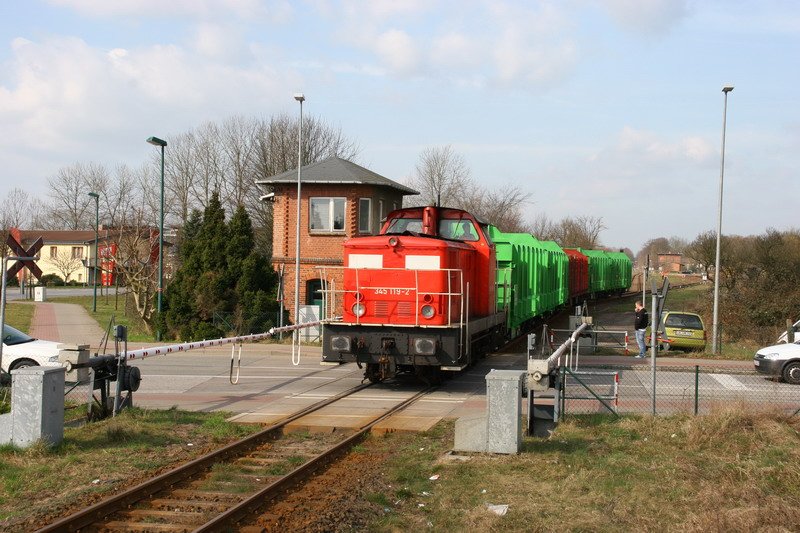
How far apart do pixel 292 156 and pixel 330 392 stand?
3843 cm

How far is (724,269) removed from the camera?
39062 mm

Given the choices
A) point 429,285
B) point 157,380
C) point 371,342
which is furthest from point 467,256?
point 157,380

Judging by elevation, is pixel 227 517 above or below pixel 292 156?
below

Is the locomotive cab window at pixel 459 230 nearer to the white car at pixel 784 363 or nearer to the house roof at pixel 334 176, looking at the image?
the white car at pixel 784 363

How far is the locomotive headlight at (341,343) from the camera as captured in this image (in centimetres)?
1502

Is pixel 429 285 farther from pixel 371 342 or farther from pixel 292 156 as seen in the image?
pixel 292 156

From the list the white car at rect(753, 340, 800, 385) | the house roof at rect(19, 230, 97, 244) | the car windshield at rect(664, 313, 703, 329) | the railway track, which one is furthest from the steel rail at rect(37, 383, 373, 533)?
the house roof at rect(19, 230, 97, 244)

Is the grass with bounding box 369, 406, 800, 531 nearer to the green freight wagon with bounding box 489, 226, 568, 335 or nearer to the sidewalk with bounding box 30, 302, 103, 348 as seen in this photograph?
the green freight wagon with bounding box 489, 226, 568, 335

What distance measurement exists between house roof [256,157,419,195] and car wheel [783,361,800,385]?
1580 cm

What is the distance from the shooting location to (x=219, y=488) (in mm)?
8859

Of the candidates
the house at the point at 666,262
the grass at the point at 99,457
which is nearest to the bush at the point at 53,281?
the house at the point at 666,262

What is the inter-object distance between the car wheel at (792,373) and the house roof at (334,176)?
51.8 feet

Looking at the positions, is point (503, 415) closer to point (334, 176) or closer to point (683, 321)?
point (683, 321)

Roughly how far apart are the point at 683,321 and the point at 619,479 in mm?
19167
